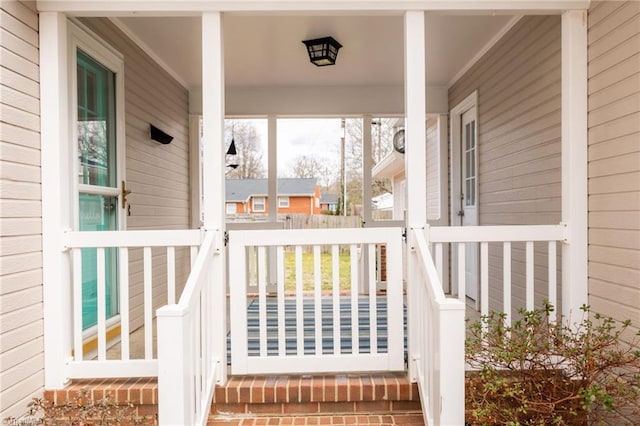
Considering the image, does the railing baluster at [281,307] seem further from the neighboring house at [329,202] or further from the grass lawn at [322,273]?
the grass lawn at [322,273]

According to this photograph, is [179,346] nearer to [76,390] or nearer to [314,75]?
[76,390]

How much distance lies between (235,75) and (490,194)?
3.00 metres

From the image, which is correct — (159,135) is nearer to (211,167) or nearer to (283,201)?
(283,201)

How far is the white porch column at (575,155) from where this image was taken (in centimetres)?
261

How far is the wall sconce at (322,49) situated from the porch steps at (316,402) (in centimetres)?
277

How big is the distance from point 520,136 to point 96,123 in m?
3.35

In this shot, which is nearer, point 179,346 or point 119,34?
point 179,346

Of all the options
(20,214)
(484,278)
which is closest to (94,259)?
(20,214)

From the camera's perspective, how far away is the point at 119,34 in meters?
3.72

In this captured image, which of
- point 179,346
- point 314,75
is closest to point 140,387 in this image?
point 179,346

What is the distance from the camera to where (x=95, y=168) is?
11.2 ft

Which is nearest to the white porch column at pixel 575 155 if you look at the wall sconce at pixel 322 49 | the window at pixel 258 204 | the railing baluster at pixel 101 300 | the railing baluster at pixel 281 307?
the railing baluster at pixel 281 307

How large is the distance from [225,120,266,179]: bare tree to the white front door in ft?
8.00

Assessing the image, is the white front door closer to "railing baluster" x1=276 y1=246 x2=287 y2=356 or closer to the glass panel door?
"railing baluster" x1=276 y1=246 x2=287 y2=356
